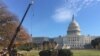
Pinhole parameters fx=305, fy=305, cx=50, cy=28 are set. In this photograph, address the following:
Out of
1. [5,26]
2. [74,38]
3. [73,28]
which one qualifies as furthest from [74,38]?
[5,26]

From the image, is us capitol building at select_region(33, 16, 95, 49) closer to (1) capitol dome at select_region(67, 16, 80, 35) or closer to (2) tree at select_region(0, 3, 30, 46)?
(1) capitol dome at select_region(67, 16, 80, 35)

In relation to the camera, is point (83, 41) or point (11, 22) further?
point (83, 41)

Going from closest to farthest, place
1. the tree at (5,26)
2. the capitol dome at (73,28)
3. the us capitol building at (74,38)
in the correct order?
the tree at (5,26), the capitol dome at (73,28), the us capitol building at (74,38)

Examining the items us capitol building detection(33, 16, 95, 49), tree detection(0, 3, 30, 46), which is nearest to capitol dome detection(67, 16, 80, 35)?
us capitol building detection(33, 16, 95, 49)

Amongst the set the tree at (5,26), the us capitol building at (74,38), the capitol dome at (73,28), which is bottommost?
the tree at (5,26)

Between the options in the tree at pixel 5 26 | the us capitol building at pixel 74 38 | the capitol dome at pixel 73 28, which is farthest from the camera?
the us capitol building at pixel 74 38

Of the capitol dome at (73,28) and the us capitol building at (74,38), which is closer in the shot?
the capitol dome at (73,28)

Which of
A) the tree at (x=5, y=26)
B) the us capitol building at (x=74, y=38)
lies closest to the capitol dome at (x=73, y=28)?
the us capitol building at (x=74, y=38)

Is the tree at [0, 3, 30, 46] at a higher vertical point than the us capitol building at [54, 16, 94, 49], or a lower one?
lower

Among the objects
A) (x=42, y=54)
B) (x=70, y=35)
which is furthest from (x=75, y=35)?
(x=42, y=54)

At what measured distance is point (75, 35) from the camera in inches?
7466

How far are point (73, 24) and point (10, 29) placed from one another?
152 m

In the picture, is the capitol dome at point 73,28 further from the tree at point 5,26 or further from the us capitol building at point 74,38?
the tree at point 5,26

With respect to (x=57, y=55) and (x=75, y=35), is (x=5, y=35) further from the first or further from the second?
(x=75, y=35)
